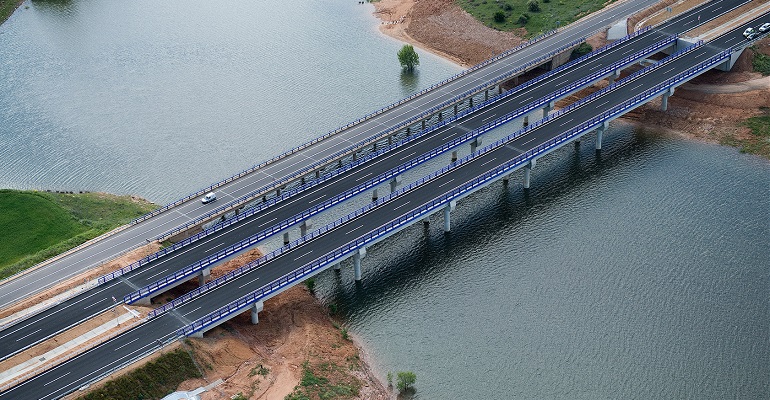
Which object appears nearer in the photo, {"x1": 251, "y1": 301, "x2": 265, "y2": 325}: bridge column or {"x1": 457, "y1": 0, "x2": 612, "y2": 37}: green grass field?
{"x1": 251, "y1": 301, "x2": 265, "y2": 325}: bridge column

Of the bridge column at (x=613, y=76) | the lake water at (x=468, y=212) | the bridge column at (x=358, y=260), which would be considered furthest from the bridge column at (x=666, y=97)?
the bridge column at (x=358, y=260)

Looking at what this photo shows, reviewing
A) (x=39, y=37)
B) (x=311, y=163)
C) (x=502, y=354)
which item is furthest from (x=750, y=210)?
(x=39, y=37)

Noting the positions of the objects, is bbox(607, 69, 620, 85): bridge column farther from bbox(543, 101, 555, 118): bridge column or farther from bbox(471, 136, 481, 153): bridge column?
bbox(471, 136, 481, 153): bridge column

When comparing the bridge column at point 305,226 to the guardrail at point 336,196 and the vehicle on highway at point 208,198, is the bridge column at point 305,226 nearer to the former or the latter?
the guardrail at point 336,196

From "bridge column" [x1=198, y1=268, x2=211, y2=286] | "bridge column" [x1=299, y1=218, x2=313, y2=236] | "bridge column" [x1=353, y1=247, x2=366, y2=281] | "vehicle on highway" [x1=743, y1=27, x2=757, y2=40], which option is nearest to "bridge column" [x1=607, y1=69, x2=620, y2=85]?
"vehicle on highway" [x1=743, y1=27, x2=757, y2=40]

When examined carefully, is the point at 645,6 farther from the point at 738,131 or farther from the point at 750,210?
the point at 750,210

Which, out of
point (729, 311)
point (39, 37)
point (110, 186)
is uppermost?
point (39, 37)
